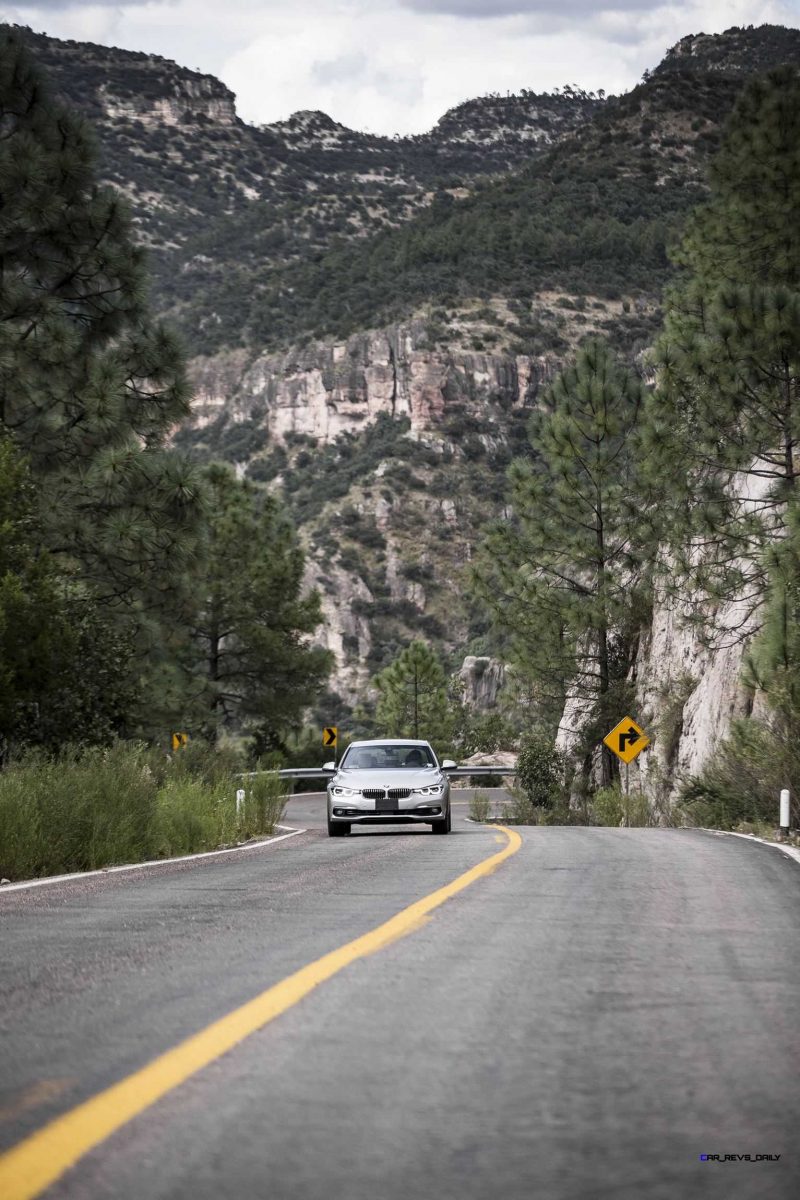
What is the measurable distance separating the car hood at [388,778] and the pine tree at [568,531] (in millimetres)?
18111

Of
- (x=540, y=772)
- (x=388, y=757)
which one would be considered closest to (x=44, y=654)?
(x=388, y=757)

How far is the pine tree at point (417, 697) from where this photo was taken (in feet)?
255

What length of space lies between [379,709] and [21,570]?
196ft

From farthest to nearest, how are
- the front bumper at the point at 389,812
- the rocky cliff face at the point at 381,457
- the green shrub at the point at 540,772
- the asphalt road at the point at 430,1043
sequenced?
1. the rocky cliff face at the point at 381,457
2. the green shrub at the point at 540,772
3. the front bumper at the point at 389,812
4. the asphalt road at the point at 430,1043

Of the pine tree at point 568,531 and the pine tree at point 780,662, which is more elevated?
the pine tree at point 568,531

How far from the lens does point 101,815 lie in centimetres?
1522

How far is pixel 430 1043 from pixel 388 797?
16.7m

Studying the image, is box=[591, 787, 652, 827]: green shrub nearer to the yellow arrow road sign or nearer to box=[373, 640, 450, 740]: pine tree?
the yellow arrow road sign

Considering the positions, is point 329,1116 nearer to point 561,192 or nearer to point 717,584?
point 717,584

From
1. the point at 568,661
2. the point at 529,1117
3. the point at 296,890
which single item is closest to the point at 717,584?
the point at 568,661

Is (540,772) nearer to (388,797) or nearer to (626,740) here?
(626,740)

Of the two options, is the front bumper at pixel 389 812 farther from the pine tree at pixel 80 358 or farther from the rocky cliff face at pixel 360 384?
the rocky cliff face at pixel 360 384

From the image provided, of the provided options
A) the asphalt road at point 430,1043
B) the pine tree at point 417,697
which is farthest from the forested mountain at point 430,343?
the asphalt road at point 430,1043

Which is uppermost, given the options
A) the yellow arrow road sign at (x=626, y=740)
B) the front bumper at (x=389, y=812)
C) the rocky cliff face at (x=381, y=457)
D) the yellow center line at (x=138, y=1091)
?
the rocky cliff face at (x=381, y=457)
